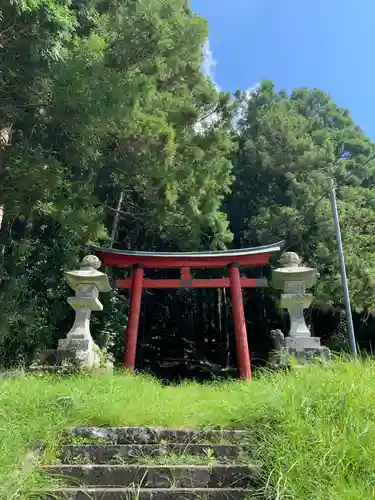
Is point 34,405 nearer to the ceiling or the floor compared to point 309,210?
nearer to the floor

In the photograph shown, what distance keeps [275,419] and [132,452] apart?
1025mm

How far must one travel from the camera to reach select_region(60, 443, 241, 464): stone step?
10.6ft

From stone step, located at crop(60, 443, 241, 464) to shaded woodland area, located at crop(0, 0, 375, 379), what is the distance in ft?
15.7

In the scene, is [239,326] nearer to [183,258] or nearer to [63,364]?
[183,258]

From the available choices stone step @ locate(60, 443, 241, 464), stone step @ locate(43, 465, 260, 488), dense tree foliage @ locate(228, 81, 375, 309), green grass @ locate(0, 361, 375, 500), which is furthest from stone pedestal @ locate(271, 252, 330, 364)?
dense tree foliage @ locate(228, 81, 375, 309)

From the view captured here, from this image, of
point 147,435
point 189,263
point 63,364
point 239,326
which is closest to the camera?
point 147,435

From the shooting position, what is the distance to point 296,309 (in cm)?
714

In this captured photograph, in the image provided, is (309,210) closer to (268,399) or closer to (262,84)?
(262,84)

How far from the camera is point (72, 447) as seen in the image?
3.28m

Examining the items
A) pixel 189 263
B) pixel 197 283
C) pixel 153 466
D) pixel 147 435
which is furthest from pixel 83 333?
pixel 153 466

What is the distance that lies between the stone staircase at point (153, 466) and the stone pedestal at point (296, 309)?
3.20 metres

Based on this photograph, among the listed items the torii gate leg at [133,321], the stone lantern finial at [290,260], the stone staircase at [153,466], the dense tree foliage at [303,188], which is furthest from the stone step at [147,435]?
the dense tree foliage at [303,188]

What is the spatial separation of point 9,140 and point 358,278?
8.81 metres

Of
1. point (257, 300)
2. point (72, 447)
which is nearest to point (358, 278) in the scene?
point (257, 300)
